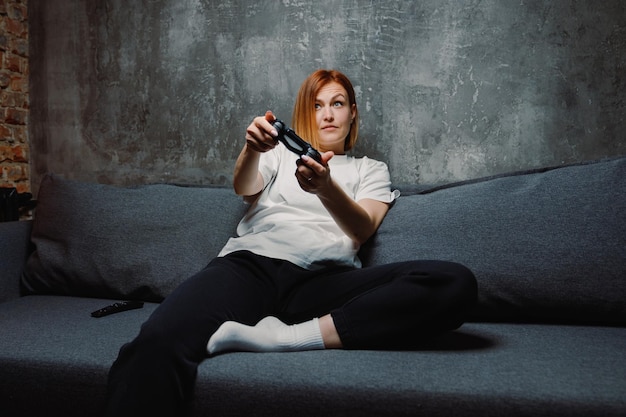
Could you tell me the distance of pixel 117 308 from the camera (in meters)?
1.45

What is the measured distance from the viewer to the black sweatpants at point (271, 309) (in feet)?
3.04

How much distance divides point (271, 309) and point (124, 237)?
68cm

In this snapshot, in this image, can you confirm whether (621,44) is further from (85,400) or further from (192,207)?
(85,400)

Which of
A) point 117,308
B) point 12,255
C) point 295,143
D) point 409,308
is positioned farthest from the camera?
point 12,255

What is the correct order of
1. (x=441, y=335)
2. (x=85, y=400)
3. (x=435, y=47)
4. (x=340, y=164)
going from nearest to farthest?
(x=85, y=400)
(x=441, y=335)
(x=340, y=164)
(x=435, y=47)

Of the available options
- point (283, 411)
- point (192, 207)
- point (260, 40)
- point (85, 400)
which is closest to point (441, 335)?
point (283, 411)

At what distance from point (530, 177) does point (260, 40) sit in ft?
4.01

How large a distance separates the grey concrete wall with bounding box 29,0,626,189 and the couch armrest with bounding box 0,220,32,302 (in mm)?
513

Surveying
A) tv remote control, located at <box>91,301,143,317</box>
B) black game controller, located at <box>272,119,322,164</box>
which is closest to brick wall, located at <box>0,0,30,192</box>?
tv remote control, located at <box>91,301,143,317</box>

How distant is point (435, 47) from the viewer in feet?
6.16

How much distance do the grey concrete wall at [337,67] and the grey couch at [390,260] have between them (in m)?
0.36

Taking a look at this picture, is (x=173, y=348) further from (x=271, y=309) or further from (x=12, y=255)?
(x=12, y=255)

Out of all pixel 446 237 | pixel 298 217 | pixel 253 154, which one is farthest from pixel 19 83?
pixel 446 237

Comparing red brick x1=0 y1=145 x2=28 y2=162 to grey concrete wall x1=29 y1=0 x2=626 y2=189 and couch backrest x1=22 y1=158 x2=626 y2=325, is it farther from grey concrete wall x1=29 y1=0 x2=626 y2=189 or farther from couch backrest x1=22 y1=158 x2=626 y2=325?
couch backrest x1=22 y1=158 x2=626 y2=325
